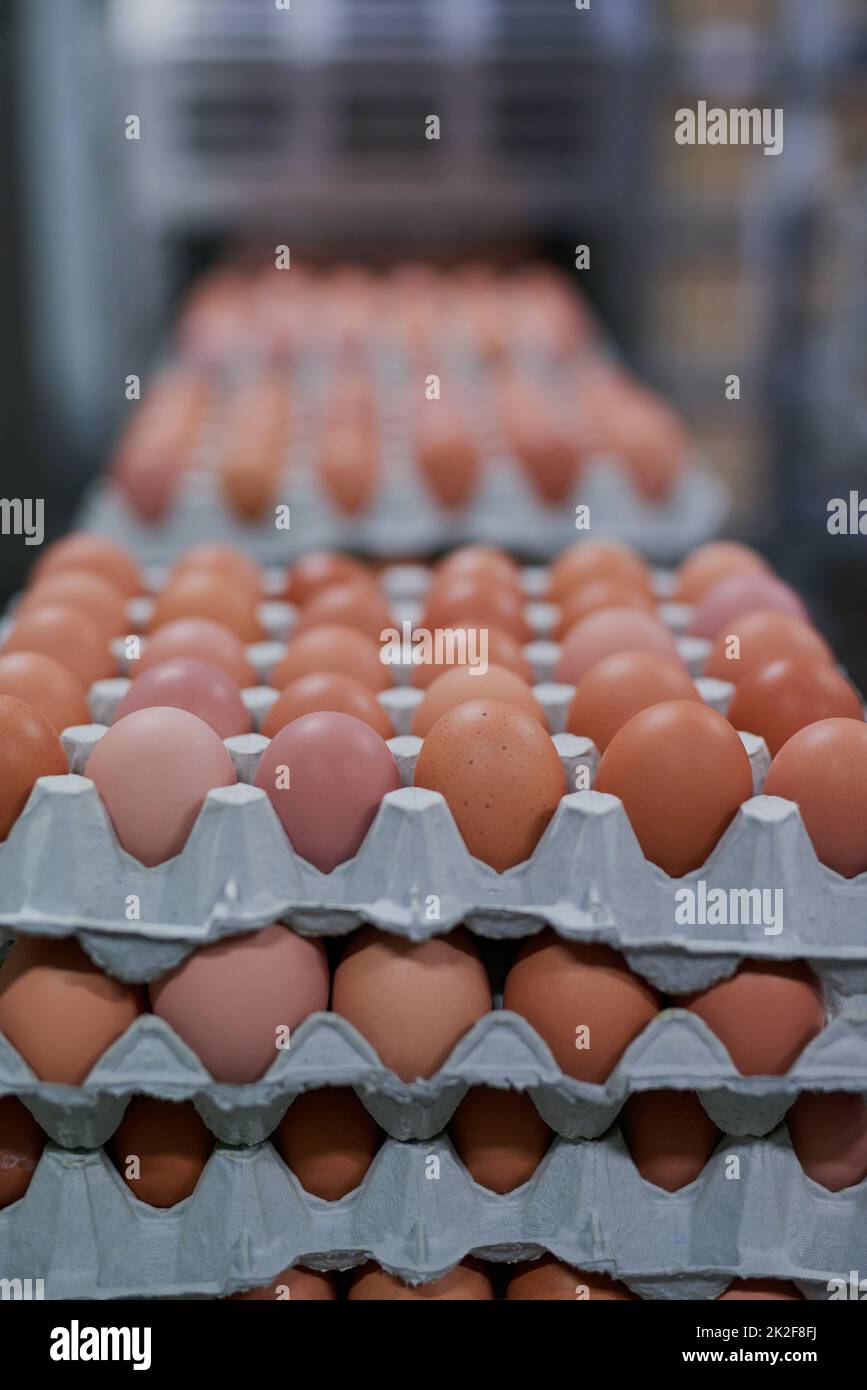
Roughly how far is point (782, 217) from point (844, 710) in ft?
11.4

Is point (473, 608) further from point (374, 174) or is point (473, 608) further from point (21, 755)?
point (374, 174)

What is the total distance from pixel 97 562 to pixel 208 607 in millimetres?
224

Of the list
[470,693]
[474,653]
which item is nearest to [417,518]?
[474,653]

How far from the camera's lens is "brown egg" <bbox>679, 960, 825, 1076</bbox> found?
104 cm

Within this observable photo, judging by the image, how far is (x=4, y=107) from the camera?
148 inches

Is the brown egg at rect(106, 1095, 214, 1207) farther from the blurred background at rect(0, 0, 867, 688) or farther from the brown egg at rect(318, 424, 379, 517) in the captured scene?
the blurred background at rect(0, 0, 867, 688)

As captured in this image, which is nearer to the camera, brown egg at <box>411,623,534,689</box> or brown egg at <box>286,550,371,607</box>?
brown egg at <box>411,623,534,689</box>

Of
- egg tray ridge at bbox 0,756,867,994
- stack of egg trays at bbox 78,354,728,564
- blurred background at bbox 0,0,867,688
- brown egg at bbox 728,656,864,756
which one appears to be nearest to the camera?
egg tray ridge at bbox 0,756,867,994

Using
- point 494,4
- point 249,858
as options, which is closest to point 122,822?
point 249,858

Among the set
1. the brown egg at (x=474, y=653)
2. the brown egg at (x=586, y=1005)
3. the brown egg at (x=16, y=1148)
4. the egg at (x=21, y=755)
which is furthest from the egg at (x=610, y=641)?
the brown egg at (x=16, y=1148)

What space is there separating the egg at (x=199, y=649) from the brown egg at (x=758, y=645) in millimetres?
445

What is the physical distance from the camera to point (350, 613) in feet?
4.94

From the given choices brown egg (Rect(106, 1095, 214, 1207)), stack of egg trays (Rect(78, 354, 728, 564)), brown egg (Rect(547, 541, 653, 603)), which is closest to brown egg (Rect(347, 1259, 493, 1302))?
brown egg (Rect(106, 1095, 214, 1207))

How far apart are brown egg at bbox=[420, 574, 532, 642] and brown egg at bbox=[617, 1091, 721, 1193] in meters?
0.55
